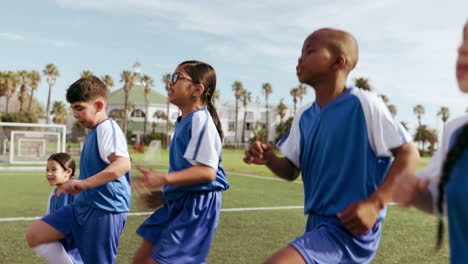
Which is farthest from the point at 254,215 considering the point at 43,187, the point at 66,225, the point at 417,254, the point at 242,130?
the point at 242,130

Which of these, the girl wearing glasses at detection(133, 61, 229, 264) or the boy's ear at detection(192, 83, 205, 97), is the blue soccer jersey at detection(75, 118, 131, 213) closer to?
the girl wearing glasses at detection(133, 61, 229, 264)

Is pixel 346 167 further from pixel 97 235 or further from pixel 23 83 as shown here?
pixel 23 83

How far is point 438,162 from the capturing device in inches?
74.1

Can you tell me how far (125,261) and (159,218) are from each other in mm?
2555

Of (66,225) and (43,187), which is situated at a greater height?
(66,225)

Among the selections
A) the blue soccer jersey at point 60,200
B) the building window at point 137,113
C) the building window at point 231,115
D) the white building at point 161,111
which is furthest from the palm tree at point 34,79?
the blue soccer jersey at point 60,200

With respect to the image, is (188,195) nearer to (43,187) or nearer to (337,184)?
(337,184)

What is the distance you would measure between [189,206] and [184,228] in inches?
6.1

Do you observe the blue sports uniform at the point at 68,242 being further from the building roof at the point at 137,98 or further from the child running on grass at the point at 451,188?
the building roof at the point at 137,98

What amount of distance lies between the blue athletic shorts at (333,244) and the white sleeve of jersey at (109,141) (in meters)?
1.83

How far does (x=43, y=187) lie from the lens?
1516 cm

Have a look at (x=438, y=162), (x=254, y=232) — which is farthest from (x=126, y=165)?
(x=254, y=232)

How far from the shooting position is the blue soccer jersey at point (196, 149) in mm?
3621

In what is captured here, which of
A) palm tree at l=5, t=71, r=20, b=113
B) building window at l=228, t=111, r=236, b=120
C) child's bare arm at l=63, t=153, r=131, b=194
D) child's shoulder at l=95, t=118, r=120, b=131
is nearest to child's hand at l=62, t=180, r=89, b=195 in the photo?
child's bare arm at l=63, t=153, r=131, b=194
